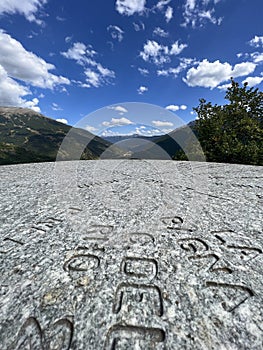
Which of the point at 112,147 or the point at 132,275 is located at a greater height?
the point at 112,147

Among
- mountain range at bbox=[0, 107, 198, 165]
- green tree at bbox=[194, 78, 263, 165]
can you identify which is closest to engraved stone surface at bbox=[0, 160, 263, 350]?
mountain range at bbox=[0, 107, 198, 165]

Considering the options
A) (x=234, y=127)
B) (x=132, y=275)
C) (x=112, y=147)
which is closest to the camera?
(x=132, y=275)

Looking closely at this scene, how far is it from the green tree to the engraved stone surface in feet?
30.9

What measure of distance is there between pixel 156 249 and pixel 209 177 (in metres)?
5.29

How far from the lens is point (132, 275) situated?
2299 millimetres

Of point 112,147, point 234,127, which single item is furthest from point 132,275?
point 112,147

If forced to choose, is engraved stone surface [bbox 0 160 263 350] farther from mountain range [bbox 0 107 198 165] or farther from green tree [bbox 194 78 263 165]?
green tree [bbox 194 78 263 165]

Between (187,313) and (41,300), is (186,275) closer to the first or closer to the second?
(187,313)

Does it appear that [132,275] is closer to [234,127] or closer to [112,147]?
[234,127]

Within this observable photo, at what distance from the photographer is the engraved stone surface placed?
164cm

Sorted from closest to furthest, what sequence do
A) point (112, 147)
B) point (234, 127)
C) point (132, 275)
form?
point (132, 275)
point (234, 127)
point (112, 147)

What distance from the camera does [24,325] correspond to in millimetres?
1709

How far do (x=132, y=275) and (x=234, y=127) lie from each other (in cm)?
1476

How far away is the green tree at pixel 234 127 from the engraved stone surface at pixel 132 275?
9.41m
